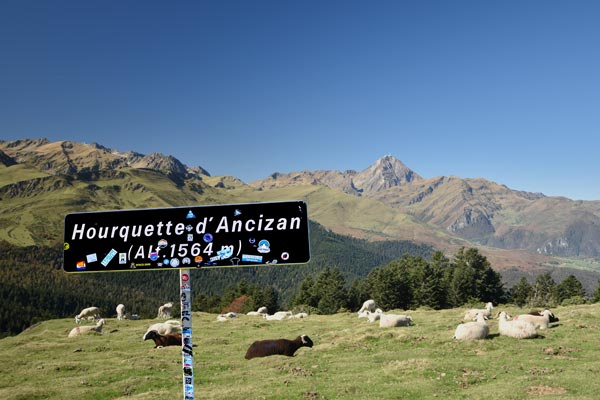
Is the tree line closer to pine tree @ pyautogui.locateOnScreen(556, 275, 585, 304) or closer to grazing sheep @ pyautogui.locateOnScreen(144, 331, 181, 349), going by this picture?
pine tree @ pyautogui.locateOnScreen(556, 275, 585, 304)

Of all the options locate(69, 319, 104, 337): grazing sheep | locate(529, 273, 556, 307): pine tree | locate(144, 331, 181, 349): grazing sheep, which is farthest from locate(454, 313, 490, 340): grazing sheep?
locate(529, 273, 556, 307): pine tree

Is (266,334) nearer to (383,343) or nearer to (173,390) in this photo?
(383,343)

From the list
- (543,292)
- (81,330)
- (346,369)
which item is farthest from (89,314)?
(543,292)

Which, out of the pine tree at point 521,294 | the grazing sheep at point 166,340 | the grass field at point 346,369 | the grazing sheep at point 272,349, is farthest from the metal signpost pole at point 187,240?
the pine tree at point 521,294

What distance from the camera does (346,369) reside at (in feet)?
76.4

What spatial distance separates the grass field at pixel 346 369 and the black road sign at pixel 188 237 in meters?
11.5

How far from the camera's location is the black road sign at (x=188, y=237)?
9.27 meters

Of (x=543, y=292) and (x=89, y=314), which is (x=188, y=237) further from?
Answer: (x=543, y=292)

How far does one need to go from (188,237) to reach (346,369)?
57.5 feet

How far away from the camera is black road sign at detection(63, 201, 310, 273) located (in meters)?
9.27

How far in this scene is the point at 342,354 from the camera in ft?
91.9

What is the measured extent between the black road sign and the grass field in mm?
11469

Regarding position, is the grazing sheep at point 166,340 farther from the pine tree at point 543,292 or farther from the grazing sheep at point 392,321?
the pine tree at point 543,292

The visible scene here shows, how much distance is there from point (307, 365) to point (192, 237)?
1820cm
